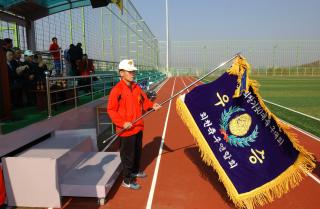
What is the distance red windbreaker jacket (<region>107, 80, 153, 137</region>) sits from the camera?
459 centimetres

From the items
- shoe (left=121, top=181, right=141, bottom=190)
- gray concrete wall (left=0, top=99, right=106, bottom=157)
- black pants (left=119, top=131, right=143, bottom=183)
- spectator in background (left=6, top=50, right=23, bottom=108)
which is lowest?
shoe (left=121, top=181, right=141, bottom=190)

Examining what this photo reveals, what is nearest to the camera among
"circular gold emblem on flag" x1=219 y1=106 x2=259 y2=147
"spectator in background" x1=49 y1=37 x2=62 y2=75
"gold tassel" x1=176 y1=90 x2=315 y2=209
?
"gold tassel" x1=176 y1=90 x2=315 y2=209

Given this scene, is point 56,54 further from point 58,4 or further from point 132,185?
point 132,185

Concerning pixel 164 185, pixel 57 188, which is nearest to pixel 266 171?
pixel 164 185

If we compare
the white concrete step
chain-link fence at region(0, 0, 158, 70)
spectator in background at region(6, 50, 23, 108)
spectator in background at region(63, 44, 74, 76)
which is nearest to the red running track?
the white concrete step

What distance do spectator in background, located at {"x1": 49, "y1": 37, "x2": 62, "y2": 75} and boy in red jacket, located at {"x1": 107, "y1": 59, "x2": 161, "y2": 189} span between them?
5026 mm

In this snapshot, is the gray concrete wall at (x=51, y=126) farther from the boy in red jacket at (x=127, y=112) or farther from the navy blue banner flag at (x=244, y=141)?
the navy blue banner flag at (x=244, y=141)

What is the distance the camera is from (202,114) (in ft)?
14.7

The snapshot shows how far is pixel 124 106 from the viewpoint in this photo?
4.70 m

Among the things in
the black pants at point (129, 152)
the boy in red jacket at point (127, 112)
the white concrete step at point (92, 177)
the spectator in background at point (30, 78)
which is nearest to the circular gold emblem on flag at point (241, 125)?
the boy in red jacket at point (127, 112)

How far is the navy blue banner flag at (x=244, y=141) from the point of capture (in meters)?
4.18

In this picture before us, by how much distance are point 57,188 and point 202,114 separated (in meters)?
2.21

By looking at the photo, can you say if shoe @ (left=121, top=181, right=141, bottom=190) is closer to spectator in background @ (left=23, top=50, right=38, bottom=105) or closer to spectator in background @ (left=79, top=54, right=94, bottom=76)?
spectator in background @ (left=23, top=50, right=38, bottom=105)

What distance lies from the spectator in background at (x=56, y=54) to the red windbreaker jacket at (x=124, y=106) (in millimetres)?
5064
